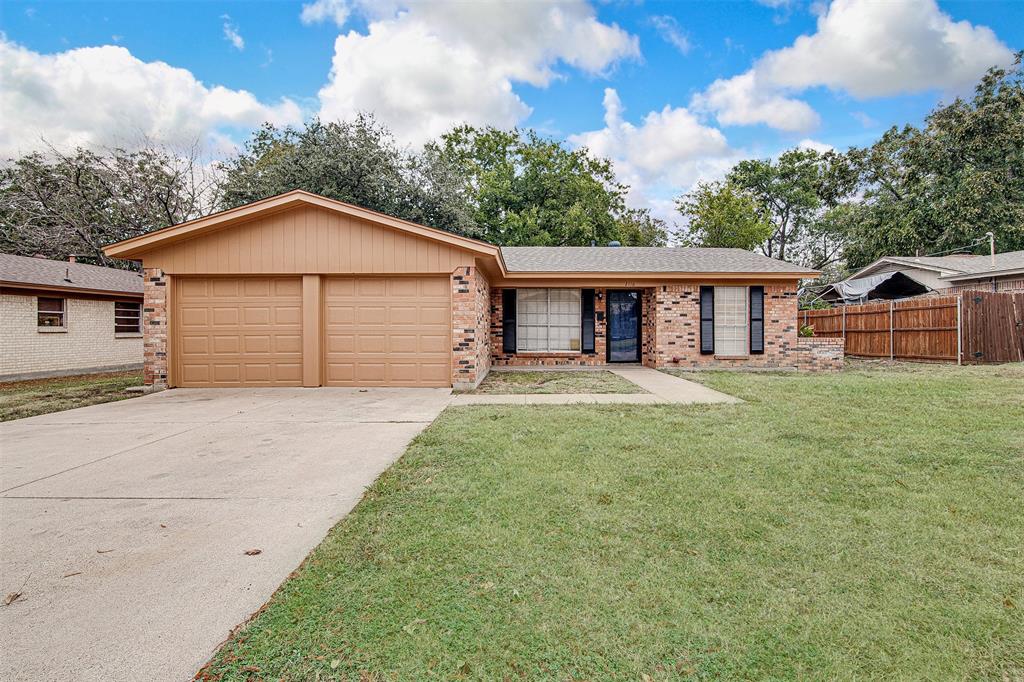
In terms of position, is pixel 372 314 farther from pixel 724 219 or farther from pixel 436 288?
pixel 724 219

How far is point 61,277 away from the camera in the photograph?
12812 mm

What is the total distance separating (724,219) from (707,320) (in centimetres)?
1954

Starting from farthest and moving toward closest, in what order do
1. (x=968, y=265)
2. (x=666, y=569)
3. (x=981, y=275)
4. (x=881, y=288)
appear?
(x=881, y=288) → (x=968, y=265) → (x=981, y=275) → (x=666, y=569)

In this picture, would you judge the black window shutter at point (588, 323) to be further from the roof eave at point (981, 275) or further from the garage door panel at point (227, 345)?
the roof eave at point (981, 275)

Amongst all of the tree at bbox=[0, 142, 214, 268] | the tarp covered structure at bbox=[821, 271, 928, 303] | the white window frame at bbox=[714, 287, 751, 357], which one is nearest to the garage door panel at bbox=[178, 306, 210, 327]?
the white window frame at bbox=[714, 287, 751, 357]

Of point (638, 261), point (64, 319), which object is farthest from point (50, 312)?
point (638, 261)

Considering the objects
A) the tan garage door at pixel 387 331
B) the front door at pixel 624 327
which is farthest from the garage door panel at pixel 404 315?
the front door at pixel 624 327

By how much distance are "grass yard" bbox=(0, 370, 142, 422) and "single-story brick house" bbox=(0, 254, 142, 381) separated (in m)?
0.70

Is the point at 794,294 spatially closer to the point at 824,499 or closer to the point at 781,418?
the point at 781,418

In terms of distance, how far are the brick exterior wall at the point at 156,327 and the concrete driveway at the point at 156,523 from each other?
10.4ft

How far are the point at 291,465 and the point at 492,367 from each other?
8.70 meters

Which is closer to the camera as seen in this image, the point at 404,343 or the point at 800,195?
the point at 404,343

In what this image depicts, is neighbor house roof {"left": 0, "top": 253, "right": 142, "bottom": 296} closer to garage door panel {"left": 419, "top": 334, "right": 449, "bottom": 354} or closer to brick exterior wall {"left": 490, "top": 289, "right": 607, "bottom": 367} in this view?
garage door panel {"left": 419, "top": 334, "right": 449, "bottom": 354}

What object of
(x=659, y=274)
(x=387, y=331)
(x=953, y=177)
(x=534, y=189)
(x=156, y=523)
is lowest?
(x=156, y=523)
